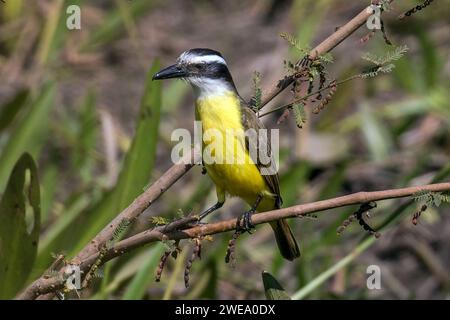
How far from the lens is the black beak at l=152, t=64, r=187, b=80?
3.53 metres

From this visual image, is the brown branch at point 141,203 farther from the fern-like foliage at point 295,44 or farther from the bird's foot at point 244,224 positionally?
the fern-like foliage at point 295,44

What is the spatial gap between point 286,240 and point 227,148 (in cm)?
53

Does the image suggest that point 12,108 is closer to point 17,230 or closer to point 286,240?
point 17,230

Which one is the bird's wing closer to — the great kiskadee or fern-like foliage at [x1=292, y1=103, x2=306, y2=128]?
the great kiskadee

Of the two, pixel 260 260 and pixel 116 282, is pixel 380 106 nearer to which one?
pixel 260 260

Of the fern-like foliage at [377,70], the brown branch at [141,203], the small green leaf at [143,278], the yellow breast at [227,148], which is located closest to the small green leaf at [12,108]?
the small green leaf at [143,278]

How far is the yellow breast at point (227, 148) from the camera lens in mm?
3545

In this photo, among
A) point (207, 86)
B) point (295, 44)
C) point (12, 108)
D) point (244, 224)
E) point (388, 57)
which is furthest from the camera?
point (12, 108)

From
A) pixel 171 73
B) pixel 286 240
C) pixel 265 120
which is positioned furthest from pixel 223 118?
pixel 265 120

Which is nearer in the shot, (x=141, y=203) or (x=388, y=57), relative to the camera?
(x=388, y=57)

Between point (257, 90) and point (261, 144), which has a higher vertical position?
point (261, 144)

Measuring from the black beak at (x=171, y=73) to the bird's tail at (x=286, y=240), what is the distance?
26.8 inches

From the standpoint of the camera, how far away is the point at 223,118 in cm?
363
